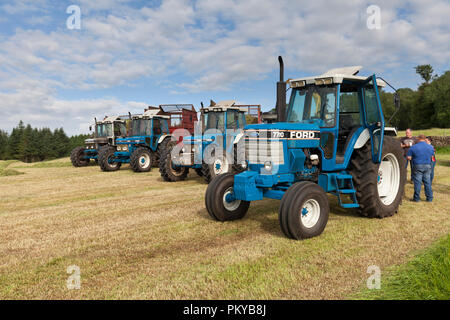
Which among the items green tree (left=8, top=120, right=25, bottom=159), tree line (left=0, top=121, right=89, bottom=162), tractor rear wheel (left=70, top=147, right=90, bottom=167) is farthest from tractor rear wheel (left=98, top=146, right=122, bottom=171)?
green tree (left=8, top=120, right=25, bottom=159)

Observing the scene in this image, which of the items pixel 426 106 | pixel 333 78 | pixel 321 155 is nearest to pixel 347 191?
pixel 321 155

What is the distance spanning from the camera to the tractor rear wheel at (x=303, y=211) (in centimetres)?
440

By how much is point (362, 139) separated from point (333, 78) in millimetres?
1204

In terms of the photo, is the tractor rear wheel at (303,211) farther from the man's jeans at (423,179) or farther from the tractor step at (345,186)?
the man's jeans at (423,179)

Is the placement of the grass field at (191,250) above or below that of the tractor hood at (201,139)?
below

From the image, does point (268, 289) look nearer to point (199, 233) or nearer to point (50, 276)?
point (199, 233)

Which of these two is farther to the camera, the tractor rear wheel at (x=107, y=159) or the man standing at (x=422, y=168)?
the tractor rear wheel at (x=107, y=159)

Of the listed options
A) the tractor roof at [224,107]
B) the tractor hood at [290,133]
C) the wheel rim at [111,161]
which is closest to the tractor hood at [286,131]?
the tractor hood at [290,133]

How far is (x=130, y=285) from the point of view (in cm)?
332

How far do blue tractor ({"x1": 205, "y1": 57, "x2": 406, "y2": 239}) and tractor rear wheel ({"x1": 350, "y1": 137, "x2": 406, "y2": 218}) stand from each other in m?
0.02

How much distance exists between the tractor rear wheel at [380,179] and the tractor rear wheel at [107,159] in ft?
38.1

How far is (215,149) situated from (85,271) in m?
6.66

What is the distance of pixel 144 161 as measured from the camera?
14.0 m

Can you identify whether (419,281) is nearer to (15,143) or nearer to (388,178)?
(388,178)
